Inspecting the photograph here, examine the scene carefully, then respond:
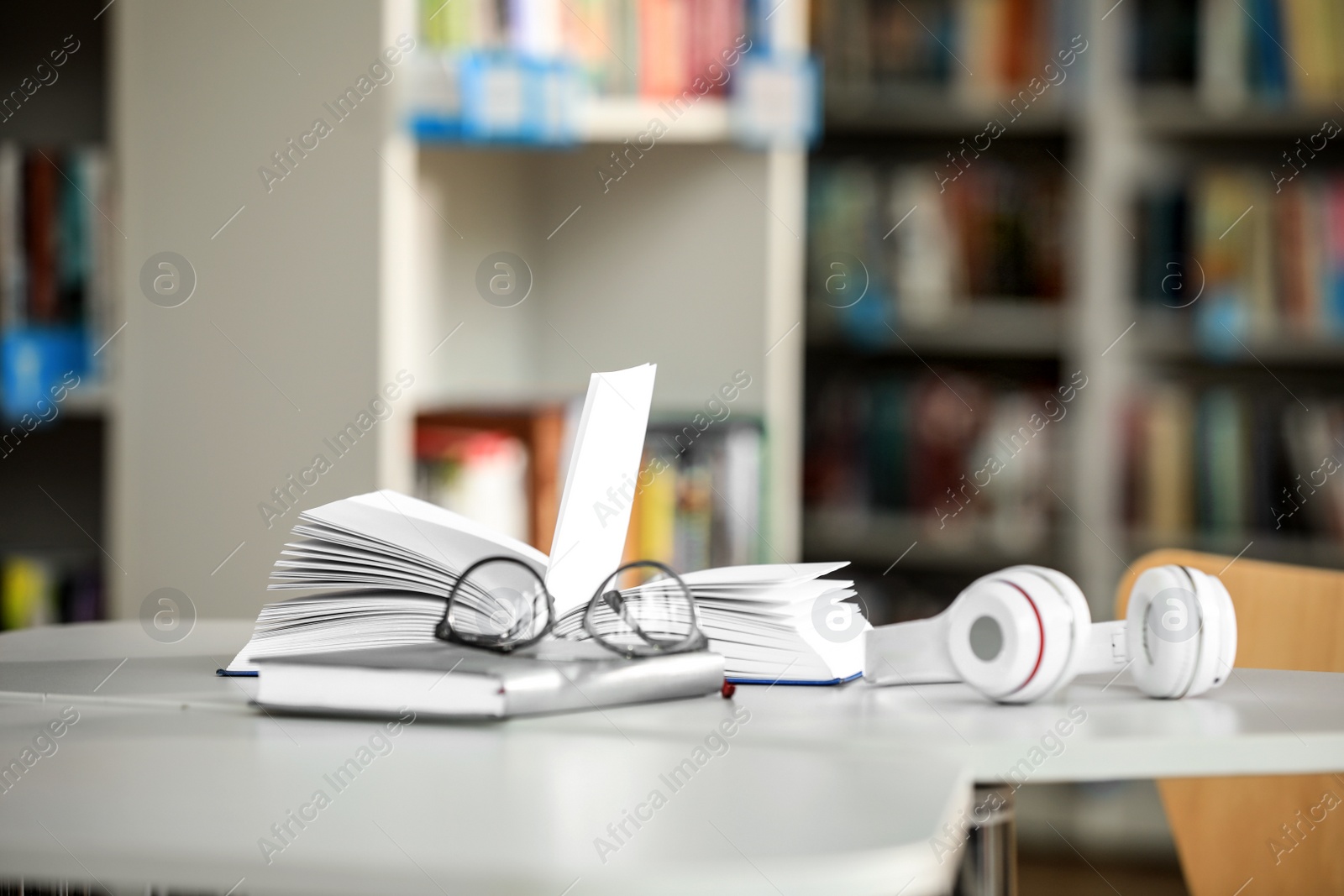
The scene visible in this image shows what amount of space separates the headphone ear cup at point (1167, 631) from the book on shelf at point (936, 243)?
1.96 metres

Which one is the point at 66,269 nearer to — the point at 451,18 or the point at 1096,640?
the point at 451,18

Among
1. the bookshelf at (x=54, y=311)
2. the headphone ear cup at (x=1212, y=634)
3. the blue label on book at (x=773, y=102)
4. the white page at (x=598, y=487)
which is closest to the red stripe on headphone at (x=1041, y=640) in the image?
the headphone ear cup at (x=1212, y=634)

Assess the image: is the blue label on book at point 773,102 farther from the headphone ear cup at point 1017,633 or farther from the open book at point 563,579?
the headphone ear cup at point 1017,633

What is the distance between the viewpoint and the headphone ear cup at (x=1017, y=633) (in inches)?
31.0

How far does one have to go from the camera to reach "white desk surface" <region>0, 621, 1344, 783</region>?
71 centimetres

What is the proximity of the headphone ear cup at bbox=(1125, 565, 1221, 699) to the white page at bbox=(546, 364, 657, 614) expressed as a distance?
1.07ft

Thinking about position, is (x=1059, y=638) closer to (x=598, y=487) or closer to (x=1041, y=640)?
(x=1041, y=640)

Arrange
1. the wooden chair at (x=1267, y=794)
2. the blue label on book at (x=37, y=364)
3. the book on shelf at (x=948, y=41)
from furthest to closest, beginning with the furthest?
the book on shelf at (x=948, y=41) < the blue label on book at (x=37, y=364) < the wooden chair at (x=1267, y=794)

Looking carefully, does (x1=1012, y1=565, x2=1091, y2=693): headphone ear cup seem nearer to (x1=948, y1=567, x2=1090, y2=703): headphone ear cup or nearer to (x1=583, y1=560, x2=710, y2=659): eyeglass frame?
(x1=948, y1=567, x2=1090, y2=703): headphone ear cup

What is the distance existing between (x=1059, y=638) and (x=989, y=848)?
14 centimetres

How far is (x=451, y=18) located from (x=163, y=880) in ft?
5.25

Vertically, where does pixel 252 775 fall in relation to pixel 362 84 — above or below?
below

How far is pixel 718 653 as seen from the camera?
0.90 metres

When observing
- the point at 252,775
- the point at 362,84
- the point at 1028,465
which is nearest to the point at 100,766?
the point at 252,775
